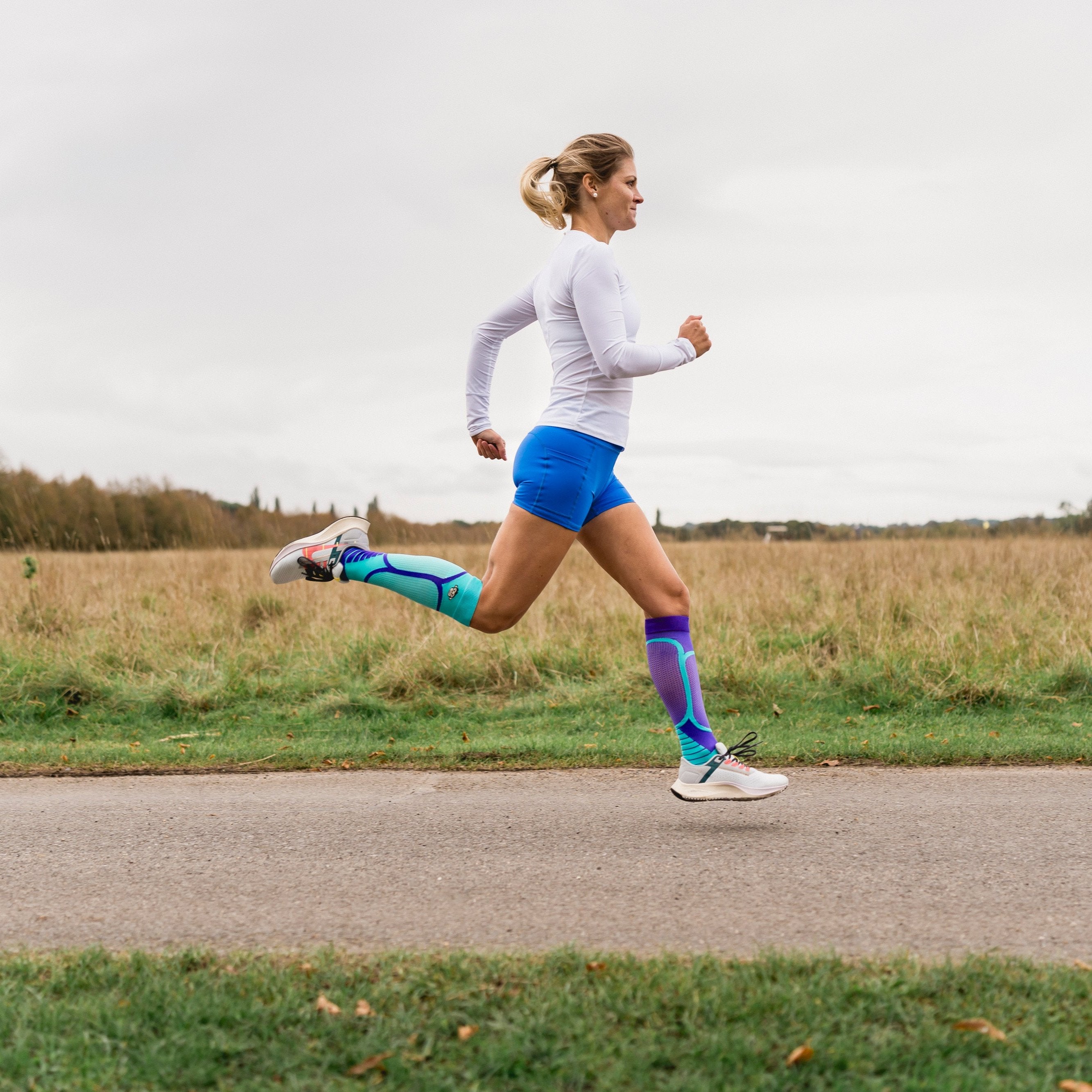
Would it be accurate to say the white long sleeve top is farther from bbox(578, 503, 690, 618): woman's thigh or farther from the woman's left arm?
bbox(578, 503, 690, 618): woman's thigh

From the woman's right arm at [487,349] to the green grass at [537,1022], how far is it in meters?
2.42

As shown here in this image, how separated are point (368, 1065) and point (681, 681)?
7.16 feet

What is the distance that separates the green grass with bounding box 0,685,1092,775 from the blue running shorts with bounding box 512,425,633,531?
213 centimetres

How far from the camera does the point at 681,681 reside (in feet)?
13.2

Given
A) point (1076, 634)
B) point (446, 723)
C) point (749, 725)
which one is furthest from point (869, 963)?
point (1076, 634)

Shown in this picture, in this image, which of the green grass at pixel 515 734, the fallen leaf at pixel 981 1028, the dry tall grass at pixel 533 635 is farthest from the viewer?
the dry tall grass at pixel 533 635

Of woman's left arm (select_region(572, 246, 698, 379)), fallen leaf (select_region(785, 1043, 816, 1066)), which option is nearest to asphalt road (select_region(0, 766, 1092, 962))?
fallen leaf (select_region(785, 1043, 816, 1066))

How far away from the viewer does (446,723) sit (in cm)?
701

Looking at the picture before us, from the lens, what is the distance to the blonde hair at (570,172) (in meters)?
3.91

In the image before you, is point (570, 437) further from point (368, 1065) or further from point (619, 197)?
point (368, 1065)

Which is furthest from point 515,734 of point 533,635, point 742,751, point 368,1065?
point 368,1065

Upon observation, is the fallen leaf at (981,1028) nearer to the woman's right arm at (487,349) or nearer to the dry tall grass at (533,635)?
the woman's right arm at (487,349)

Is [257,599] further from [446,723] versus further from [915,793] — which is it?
[915,793]

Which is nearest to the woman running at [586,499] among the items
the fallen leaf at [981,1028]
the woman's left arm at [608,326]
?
the woman's left arm at [608,326]
